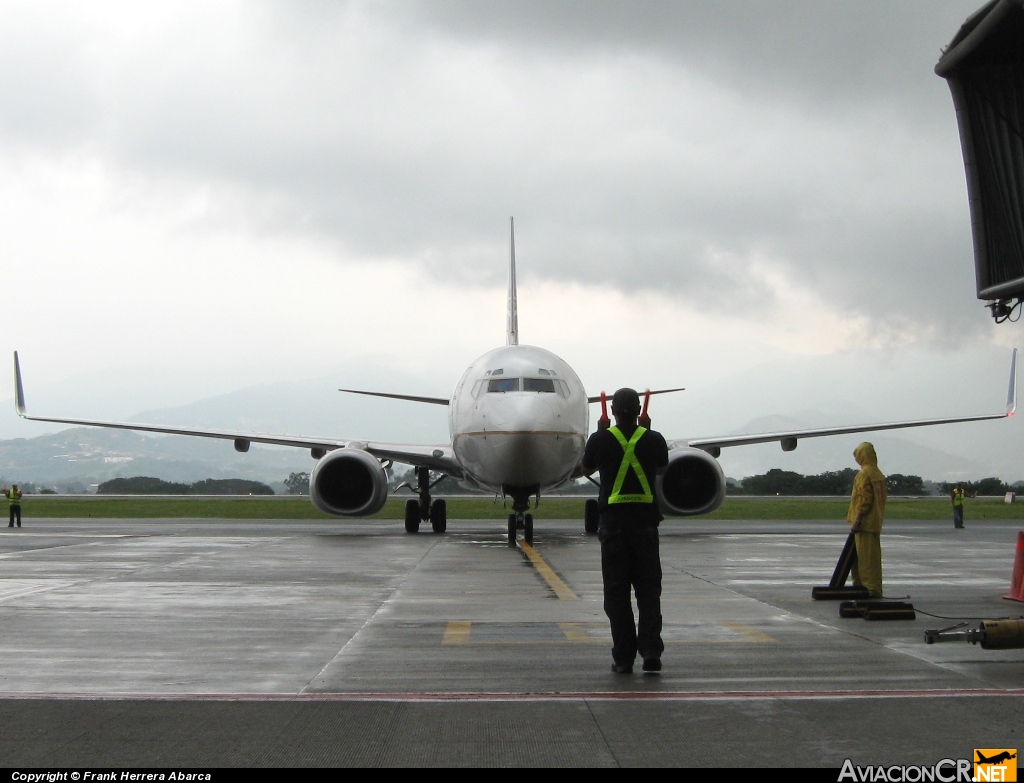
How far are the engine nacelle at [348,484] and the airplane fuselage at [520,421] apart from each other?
261 centimetres

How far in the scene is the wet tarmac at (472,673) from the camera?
4.73 m

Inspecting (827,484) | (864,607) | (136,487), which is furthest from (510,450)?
(136,487)

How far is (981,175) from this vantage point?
10.8 metres

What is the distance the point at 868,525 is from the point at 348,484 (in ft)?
47.5

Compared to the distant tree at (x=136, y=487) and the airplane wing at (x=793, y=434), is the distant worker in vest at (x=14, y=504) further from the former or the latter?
the distant tree at (x=136, y=487)

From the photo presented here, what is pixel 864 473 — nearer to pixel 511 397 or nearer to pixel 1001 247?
pixel 1001 247

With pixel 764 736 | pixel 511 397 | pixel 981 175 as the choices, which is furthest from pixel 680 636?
pixel 511 397

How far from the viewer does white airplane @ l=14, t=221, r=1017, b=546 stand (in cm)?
1903

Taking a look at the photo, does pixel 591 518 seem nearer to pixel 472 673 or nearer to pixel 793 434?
pixel 793 434

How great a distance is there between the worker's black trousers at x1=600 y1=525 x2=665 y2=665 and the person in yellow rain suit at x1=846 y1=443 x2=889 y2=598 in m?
3.92

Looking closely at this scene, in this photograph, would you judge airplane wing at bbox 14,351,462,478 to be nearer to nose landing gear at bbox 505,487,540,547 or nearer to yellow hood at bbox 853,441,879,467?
nose landing gear at bbox 505,487,540,547

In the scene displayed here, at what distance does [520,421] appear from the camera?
18797 millimetres

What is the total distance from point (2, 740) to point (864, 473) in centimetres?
821

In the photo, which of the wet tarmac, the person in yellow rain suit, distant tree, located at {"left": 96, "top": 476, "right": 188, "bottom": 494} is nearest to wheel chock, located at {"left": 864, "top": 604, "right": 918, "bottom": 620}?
the wet tarmac
